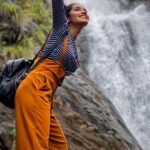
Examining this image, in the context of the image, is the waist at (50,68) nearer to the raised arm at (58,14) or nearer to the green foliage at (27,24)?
the raised arm at (58,14)

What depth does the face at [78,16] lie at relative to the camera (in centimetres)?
435

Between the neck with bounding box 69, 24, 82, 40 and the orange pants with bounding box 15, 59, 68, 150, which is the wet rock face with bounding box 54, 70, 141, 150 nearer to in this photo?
the neck with bounding box 69, 24, 82, 40

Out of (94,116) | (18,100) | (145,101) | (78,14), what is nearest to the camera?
(18,100)

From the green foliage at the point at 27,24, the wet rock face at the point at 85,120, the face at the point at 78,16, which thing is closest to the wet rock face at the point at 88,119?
the wet rock face at the point at 85,120

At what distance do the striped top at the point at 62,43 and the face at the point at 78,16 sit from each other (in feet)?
0.53

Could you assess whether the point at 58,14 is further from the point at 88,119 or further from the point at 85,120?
the point at 88,119

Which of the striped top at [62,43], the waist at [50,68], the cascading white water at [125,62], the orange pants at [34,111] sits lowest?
the cascading white water at [125,62]

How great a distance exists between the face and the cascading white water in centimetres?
953

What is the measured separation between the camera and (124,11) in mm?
22469

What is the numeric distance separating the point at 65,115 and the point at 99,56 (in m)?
9.56

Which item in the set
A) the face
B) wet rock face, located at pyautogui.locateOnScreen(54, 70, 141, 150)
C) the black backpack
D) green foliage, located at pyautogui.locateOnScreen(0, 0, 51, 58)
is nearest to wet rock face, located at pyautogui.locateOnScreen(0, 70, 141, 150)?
wet rock face, located at pyautogui.locateOnScreen(54, 70, 141, 150)

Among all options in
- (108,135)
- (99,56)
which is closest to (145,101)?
(99,56)

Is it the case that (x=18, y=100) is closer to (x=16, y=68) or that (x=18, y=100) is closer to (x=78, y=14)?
(x=16, y=68)

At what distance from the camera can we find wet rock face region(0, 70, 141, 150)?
23.2 feet
